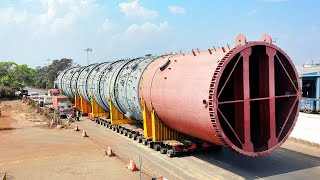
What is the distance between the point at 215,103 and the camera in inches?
456

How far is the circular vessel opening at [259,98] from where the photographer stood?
40.6 ft

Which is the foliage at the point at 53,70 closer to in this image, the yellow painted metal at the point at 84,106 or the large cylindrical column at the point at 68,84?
the large cylindrical column at the point at 68,84

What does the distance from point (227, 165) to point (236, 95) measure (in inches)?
149

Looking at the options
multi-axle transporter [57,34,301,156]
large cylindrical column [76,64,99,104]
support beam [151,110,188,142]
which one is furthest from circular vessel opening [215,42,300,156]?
large cylindrical column [76,64,99,104]

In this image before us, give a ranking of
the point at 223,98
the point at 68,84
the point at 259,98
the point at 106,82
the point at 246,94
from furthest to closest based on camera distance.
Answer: the point at 68,84, the point at 106,82, the point at 223,98, the point at 259,98, the point at 246,94

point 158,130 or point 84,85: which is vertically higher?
point 84,85

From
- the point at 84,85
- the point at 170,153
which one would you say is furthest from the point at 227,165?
the point at 84,85

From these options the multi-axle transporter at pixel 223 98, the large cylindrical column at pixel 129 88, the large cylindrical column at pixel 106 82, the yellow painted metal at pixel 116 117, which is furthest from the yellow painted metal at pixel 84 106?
the multi-axle transporter at pixel 223 98

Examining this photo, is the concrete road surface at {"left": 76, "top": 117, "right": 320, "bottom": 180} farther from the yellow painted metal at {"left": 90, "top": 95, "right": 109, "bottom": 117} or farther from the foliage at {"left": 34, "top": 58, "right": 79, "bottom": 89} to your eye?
the foliage at {"left": 34, "top": 58, "right": 79, "bottom": 89}

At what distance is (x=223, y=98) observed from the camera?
13.9 m

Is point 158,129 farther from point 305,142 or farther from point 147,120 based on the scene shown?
point 305,142

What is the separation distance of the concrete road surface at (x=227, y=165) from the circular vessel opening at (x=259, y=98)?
147 centimetres

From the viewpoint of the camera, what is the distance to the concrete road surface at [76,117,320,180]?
13.9 m

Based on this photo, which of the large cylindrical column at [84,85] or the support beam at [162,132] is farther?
the large cylindrical column at [84,85]
